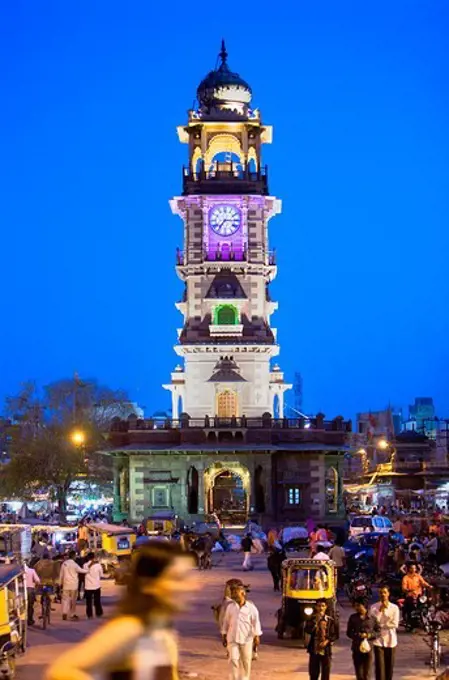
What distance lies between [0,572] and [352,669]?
6420mm

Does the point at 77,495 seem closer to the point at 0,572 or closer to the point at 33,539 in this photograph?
the point at 33,539

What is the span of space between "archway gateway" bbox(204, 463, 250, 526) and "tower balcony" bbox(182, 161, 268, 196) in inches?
726

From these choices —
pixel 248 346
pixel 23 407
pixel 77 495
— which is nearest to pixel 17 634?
pixel 248 346

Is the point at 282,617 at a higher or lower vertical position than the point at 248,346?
lower

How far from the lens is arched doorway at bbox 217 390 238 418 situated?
234ft

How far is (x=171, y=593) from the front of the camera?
585cm

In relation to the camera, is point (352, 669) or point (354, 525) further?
point (354, 525)

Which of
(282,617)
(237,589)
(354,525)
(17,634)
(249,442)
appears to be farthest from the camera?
(249,442)

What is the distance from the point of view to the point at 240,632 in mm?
15945

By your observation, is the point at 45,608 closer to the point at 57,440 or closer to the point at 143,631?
the point at 143,631

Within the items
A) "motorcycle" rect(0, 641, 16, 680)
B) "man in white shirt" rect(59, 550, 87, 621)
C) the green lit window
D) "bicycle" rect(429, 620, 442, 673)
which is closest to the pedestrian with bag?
"bicycle" rect(429, 620, 442, 673)

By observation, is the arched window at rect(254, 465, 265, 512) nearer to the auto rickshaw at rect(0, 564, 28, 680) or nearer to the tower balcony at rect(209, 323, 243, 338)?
the tower balcony at rect(209, 323, 243, 338)

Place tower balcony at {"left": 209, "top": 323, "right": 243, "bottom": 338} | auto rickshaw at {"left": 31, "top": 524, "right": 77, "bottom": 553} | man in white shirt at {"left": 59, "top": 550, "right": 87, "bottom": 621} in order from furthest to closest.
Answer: tower balcony at {"left": 209, "top": 323, "right": 243, "bottom": 338} → auto rickshaw at {"left": 31, "top": 524, "right": 77, "bottom": 553} → man in white shirt at {"left": 59, "top": 550, "right": 87, "bottom": 621}

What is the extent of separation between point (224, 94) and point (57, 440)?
2604 cm
